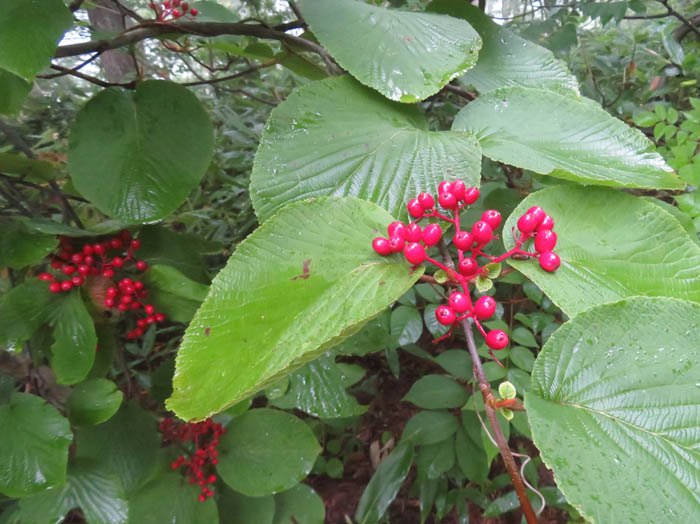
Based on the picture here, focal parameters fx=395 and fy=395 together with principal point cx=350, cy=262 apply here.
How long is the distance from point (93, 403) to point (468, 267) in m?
0.81

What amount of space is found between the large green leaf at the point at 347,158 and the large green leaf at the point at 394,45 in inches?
2.3

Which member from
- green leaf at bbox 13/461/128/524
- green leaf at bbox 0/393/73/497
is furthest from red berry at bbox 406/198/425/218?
green leaf at bbox 13/461/128/524

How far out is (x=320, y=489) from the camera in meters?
1.50

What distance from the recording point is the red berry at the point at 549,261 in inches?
17.7

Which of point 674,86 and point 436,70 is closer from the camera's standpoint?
point 436,70

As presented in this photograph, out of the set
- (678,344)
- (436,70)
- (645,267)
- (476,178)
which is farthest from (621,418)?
(436,70)

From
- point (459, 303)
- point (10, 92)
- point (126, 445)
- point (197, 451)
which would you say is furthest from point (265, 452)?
point (10, 92)

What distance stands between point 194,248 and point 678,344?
3.10 ft

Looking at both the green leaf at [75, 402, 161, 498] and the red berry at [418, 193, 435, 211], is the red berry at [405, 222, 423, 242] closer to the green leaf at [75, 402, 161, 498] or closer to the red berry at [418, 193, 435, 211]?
the red berry at [418, 193, 435, 211]

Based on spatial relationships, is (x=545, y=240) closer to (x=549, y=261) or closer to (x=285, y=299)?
(x=549, y=261)

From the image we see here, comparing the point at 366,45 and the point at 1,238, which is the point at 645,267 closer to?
the point at 366,45

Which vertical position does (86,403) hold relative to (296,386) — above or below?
above

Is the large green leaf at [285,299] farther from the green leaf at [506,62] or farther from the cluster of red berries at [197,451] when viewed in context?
the cluster of red berries at [197,451]

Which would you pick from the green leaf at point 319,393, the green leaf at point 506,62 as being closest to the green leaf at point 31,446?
the green leaf at point 319,393
